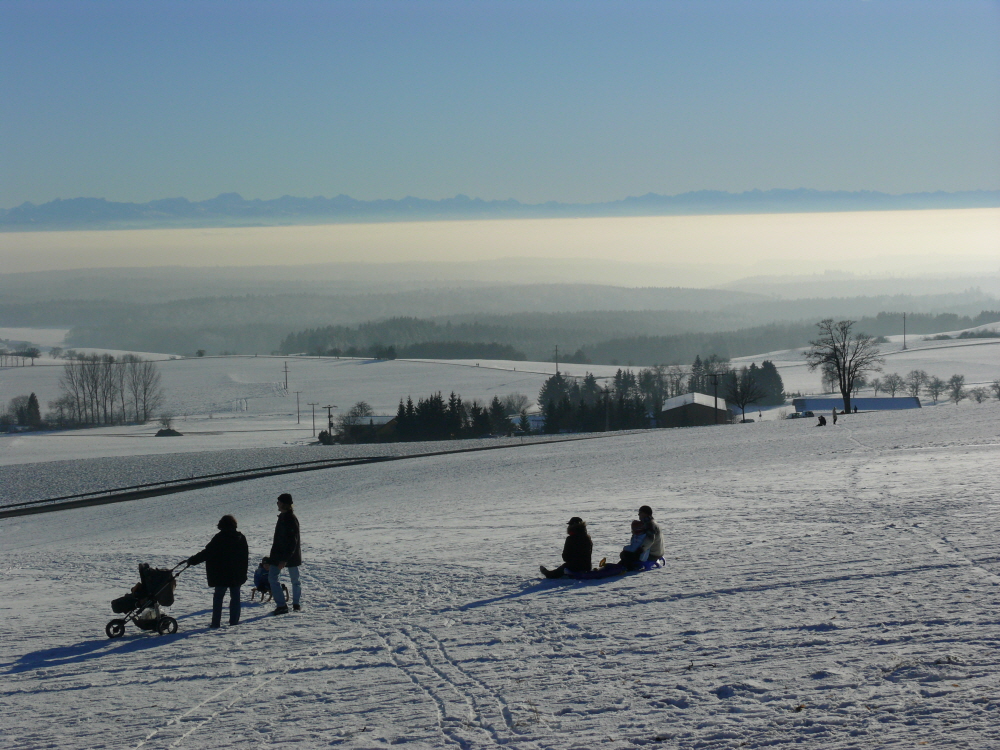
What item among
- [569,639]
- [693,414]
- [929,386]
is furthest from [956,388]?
[569,639]

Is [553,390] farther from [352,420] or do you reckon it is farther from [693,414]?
[352,420]

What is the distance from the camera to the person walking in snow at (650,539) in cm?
1326

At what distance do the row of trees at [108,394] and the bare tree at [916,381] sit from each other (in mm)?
117759

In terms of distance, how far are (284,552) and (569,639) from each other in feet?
15.1

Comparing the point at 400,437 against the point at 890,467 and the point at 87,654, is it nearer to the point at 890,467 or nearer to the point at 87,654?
the point at 890,467

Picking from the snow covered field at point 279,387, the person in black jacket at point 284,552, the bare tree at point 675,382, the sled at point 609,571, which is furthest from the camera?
the bare tree at point 675,382

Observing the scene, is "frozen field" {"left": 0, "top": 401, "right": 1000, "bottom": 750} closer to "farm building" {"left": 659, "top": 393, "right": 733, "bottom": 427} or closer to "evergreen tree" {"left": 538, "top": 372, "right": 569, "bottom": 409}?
"farm building" {"left": 659, "top": 393, "right": 733, "bottom": 427}

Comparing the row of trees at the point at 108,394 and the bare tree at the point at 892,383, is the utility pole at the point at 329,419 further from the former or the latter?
the bare tree at the point at 892,383

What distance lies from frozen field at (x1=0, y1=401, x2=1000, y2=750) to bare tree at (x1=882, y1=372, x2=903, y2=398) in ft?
405

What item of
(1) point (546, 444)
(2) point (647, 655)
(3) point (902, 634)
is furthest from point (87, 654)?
(1) point (546, 444)

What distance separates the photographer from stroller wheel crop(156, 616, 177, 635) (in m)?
11.8

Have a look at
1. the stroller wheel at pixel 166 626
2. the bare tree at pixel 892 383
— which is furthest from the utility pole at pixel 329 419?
the bare tree at pixel 892 383

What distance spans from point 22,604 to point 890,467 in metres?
21.8

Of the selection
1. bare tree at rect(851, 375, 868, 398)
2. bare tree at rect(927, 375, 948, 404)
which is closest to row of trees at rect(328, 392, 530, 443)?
bare tree at rect(851, 375, 868, 398)
